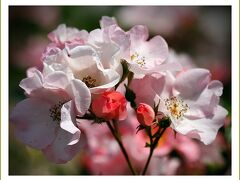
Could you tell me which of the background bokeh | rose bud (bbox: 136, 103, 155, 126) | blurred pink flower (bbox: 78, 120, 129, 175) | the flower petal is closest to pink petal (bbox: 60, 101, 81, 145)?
rose bud (bbox: 136, 103, 155, 126)

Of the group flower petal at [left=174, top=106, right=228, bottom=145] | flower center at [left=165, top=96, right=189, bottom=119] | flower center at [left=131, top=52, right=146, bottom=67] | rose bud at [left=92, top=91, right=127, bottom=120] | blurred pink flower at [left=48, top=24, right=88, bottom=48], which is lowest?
flower petal at [left=174, top=106, right=228, bottom=145]

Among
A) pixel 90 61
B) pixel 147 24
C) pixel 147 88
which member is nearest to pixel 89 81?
pixel 90 61

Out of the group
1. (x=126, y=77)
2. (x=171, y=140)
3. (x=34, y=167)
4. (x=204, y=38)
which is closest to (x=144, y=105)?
(x=126, y=77)

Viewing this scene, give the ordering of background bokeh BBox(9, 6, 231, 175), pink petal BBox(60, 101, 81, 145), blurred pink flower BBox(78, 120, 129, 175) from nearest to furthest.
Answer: pink petal BBox(60, 101, 81, 145) < blurred pink flower BBox(78, 120, 129, 175) < background bokeh BBox(9, 6, 231, 175)

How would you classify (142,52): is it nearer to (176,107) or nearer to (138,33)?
(138,33)

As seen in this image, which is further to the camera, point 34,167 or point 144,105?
point 34,167

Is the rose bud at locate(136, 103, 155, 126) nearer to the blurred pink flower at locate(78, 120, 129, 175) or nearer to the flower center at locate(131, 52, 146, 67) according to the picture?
the flower center at locate(131, 52, 146, 67)

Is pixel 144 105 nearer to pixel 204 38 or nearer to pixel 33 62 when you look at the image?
pixel 33 62
